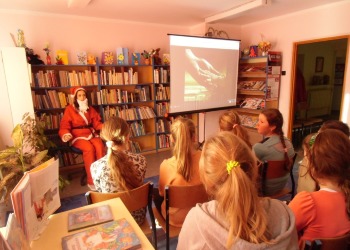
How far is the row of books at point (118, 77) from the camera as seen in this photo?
396cm

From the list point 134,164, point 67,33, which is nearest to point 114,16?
point 67,33

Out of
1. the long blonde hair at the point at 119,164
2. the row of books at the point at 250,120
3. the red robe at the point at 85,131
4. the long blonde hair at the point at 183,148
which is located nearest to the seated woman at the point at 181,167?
the long blonde hair at the point at 183,148

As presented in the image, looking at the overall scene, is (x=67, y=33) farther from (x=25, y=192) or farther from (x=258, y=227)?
(x=258, y=227)

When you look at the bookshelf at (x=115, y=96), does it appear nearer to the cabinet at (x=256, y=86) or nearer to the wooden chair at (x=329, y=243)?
the cabinet at (x=256, y=86)

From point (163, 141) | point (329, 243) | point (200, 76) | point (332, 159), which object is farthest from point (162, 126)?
point (329, 243)

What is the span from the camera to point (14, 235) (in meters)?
0.77

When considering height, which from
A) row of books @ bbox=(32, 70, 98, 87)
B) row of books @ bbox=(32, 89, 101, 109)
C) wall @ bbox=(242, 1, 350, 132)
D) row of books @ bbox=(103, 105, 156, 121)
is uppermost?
wall @ bbox=(242, 1, 350, 132)

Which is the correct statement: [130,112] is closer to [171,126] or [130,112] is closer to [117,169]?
[171,126]

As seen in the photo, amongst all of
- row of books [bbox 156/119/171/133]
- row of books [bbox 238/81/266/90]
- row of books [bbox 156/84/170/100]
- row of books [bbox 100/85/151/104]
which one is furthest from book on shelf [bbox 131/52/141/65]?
row of books [bbox 238/81/266/90]

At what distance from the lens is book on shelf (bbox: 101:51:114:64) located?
398 cm

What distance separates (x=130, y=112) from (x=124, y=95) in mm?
333

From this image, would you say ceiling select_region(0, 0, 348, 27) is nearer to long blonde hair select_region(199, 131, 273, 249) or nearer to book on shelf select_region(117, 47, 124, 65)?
book on shelf select_region(117, 47, 124, 65)

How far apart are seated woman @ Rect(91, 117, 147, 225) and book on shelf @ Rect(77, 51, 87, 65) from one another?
2503 millimetres

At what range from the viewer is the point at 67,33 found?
384 cm
